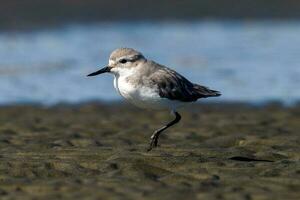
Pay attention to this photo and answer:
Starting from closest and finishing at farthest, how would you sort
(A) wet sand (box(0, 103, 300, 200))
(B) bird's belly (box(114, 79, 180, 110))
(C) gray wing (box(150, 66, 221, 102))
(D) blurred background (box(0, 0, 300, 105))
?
1. (A) wet sand (box(0, 103, 300, 200))
2. (B) bird's belly (box(114, 79, 180, 110))
3. (C) gray wing (box(150, 66, 221, 102))
4. (D) blurred background (box(0, 0, 300, 105))

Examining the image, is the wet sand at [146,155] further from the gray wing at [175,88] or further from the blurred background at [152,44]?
the blurred background at [152,44]

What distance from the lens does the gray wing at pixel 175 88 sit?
1024 centimetres

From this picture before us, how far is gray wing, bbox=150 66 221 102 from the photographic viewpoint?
33.6 feet

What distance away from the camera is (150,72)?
10.3 metres

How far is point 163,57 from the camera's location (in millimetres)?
21531

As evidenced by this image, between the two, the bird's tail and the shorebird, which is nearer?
the shorebird

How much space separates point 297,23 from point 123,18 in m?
5.21

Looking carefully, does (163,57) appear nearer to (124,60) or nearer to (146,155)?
(124,60)

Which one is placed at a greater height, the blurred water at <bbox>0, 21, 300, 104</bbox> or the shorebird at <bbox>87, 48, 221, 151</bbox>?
the blurred water at <bbox>0, 21, 300, 104</bbox>

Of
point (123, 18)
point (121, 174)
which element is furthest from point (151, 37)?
point (121, 174)

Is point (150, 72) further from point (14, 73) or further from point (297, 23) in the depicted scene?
point (297, 23)

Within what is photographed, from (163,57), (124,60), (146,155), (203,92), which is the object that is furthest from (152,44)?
(146,155)

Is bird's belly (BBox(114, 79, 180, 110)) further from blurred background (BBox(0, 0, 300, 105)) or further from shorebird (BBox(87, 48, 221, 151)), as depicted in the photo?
blurred background (BBox(0, 0, 300, 105))

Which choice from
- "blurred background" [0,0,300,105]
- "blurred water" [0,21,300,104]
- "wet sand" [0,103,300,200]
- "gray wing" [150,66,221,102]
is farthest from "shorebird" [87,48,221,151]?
"blurred water" [0,21,300,104]
